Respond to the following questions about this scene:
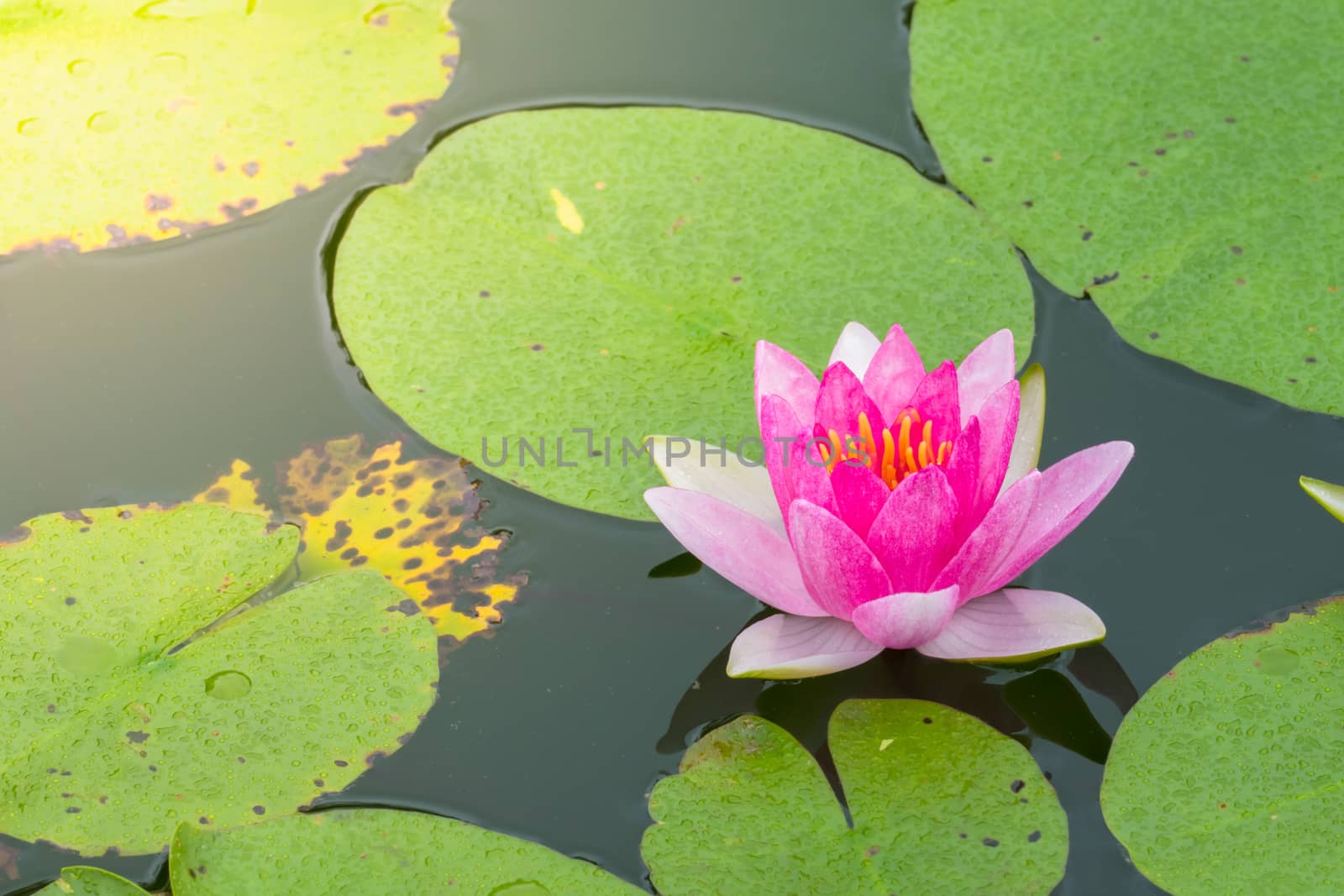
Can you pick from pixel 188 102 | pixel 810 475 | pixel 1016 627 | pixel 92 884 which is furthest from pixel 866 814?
pixel 188 102

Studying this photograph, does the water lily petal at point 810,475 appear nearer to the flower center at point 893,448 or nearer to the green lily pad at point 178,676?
the flower center at point 893,448

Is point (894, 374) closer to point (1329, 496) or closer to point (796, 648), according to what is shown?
point (796, 648)

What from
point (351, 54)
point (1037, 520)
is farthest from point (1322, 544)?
point (351, 54)

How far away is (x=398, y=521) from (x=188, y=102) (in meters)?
1.28

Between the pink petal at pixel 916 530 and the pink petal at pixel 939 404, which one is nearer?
the pink petal at pixel 916 530

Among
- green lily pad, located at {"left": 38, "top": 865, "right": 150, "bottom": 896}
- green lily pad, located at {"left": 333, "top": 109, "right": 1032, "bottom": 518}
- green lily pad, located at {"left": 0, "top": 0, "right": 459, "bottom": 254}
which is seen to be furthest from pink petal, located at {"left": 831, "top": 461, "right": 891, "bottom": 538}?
green lily pad, located at {"left": 0, "top": 0, "right": 459, "bottom": 254}

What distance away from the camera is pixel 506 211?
235cm

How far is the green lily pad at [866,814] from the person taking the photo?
1.55 metres

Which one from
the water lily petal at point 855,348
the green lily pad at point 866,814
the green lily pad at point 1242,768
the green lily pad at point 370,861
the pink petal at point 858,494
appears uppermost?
the water lily petal at point 855,348

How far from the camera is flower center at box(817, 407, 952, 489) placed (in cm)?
165

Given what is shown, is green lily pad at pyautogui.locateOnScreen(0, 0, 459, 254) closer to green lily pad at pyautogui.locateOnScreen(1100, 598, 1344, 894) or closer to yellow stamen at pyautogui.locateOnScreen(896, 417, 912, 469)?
yellow stamen at pyautogui.locateOnScreen(896, 417, 912, 469)

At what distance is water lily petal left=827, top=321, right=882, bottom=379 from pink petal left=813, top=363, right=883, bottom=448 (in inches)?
6.9

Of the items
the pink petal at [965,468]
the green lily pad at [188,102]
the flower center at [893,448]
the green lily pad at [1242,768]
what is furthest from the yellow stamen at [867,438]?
the green lily pad at [188,102]

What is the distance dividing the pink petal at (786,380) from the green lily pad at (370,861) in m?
0.72
